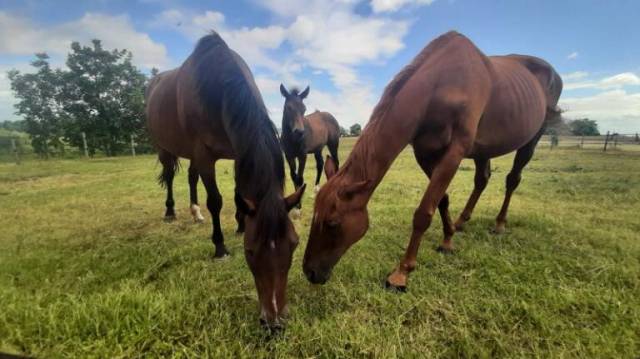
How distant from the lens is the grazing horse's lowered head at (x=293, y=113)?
22.7 ft

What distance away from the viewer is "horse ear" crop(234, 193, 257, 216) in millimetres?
2170

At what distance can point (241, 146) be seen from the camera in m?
2.54

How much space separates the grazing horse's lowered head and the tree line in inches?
337

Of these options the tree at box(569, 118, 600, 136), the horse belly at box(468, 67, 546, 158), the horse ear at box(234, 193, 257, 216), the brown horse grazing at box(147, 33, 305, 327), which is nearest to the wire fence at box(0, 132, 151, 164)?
the brown horse grazing at box(147, 33, 305, 327)

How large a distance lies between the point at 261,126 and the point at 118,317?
1.68 metres

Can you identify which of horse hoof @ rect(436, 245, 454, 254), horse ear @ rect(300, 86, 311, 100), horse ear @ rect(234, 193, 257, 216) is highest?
horse ear @ rect(300, 86, 311, 100)

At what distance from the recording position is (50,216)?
5414mm

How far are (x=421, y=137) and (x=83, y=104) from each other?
1727 cm

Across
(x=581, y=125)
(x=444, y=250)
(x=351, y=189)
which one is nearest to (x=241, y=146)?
(x=351, y=189)

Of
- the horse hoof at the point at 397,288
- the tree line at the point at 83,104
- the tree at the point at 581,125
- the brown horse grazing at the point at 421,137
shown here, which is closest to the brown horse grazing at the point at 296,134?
the brown horse grazing at the point at 421,137

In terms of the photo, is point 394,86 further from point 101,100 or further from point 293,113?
point 101,100

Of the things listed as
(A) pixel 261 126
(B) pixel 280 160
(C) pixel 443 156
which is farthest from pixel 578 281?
(A) pixel 261 126

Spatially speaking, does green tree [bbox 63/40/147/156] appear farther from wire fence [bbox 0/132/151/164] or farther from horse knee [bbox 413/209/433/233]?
horse knee [bbox 413/209/433/233]

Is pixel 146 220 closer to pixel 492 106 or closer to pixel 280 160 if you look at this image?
pixel 280 160
